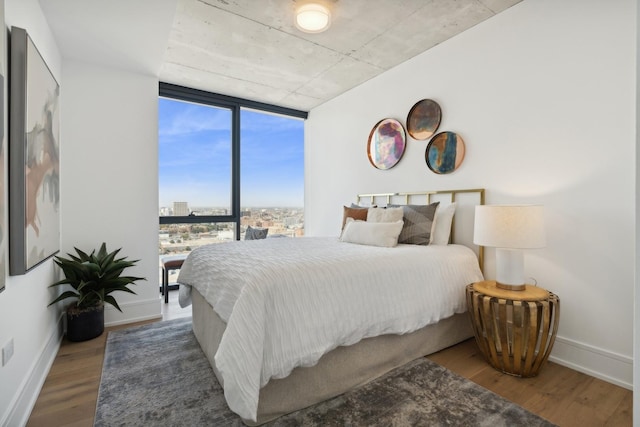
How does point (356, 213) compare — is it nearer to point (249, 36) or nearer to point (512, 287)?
point (512, 287)

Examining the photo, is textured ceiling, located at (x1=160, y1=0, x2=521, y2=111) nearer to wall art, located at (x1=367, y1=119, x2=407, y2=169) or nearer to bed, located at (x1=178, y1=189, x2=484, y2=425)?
wall art, located at (x1=367, y1=119, x2=407, y2=169)

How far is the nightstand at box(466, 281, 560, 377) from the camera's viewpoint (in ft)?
6.18

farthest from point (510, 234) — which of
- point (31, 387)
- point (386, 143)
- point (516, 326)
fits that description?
point (31, 387)

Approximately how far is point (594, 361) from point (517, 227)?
1057 millimetres

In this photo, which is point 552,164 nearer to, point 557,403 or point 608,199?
point 608,199

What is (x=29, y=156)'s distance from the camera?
1.74 metres

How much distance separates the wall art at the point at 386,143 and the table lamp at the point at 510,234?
1451 mm

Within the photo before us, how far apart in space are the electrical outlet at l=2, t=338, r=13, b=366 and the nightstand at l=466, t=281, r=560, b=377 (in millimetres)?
2638

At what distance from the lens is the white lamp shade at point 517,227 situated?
1962mm

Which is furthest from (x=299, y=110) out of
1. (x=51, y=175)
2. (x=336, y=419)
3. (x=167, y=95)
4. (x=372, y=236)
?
(x=336, y=419)

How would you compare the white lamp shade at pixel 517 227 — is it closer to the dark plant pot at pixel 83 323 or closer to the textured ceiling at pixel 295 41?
the textured ceiling at pixel 295 41

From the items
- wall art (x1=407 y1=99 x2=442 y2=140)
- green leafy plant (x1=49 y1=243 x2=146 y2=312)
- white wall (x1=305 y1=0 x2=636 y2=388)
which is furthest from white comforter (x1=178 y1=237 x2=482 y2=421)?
wall art (x1=407 y1=99 x2=442 y2=140)

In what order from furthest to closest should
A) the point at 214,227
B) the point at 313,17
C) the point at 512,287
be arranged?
the point at 214,227
the point at 313,17
the point at 512,287

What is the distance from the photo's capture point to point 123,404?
171cm
